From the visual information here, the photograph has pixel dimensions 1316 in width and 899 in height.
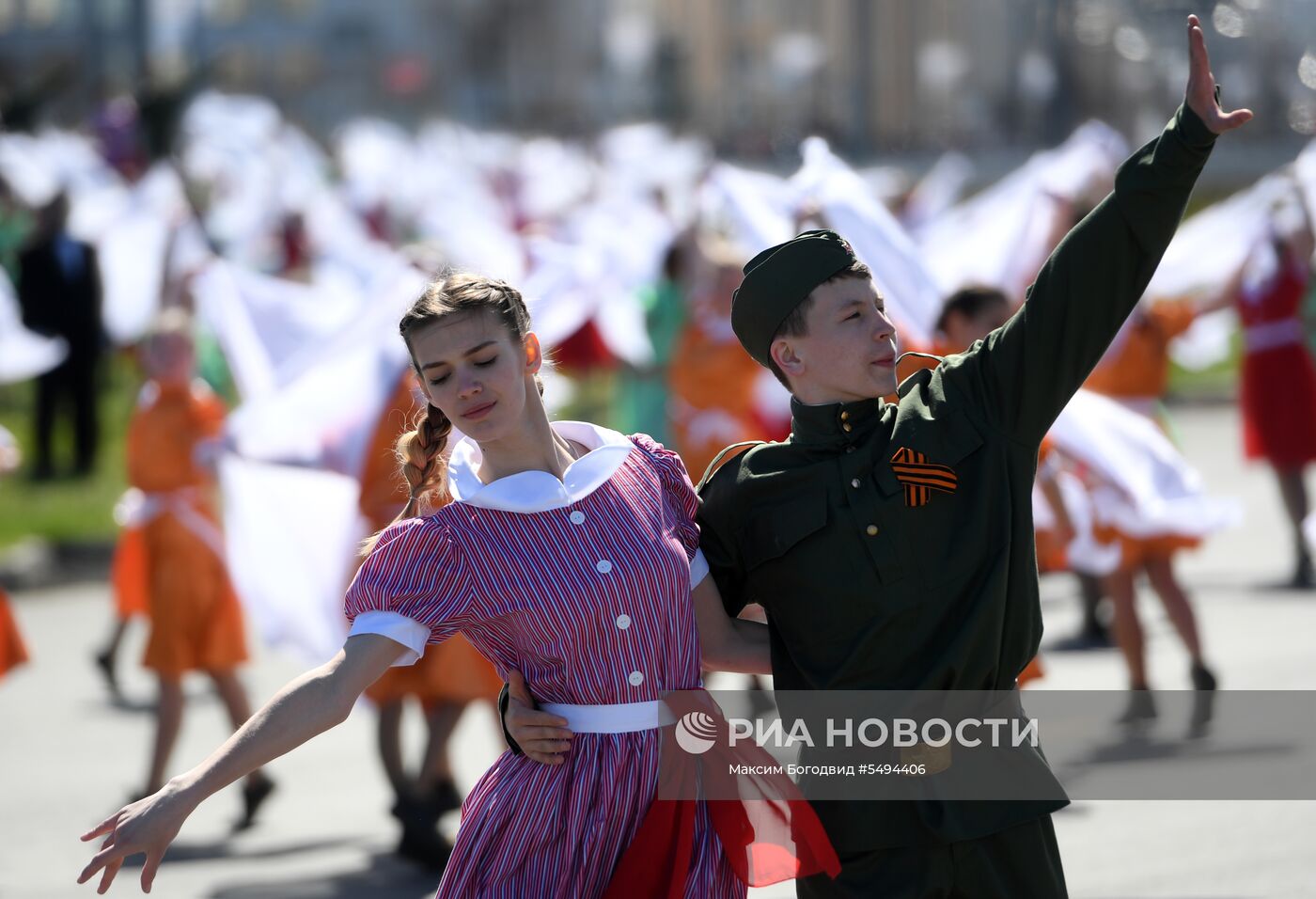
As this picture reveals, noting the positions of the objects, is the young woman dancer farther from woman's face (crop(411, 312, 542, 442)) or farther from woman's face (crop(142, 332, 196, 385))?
woman's face (crop(142, 332, 196, 385))

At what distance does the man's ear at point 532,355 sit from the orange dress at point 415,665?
2620mm

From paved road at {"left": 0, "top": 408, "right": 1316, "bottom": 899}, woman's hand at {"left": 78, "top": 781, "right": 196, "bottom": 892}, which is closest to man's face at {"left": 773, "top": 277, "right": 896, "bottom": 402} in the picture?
woman's hand at {"left": 78, "top": 781, "right": 196, "bottom": 892}

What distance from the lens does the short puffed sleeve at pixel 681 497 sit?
3080 mm

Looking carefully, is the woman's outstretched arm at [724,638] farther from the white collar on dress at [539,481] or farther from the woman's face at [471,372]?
the woman's face at [471,372]

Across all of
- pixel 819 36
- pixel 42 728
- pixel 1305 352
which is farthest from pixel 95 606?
pixel 819 36

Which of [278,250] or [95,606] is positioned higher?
[278,250]

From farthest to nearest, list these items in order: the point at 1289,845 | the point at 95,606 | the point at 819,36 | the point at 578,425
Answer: the point at 819,36, the point at 95,606, the point at 1289,845, the point at 578,425

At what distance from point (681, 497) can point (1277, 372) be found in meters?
7.65

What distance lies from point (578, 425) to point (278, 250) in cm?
1446

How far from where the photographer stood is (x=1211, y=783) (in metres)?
5.94

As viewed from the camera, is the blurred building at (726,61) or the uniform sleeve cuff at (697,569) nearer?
the uniform sleeve cuff at (697,569)

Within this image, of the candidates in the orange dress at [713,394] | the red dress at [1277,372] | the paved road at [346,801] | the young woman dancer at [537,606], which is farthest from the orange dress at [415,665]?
the red dress at [1277,372]

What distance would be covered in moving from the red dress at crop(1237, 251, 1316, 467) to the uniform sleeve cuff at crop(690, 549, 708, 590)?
7482mm

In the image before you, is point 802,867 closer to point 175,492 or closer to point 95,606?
point 175,492
